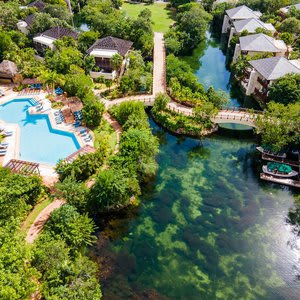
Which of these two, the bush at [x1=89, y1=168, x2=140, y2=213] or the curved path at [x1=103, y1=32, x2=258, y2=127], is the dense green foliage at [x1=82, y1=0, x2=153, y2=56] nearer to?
the curved path at [x1=103, y1=32, x2=258, y2=127]

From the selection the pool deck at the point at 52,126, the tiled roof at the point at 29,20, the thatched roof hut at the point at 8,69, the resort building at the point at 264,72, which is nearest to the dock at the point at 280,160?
the resort building at the point at 264,72

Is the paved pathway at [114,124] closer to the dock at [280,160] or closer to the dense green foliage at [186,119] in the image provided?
the dense green foliage at [186,119]

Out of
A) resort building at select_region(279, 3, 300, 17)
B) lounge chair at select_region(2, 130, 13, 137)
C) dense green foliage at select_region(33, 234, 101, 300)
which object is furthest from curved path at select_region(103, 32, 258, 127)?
resort building at select_region(279, 3, 300, 17)

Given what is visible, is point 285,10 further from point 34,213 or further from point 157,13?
point 34,213

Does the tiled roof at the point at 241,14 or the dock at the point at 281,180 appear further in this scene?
the tiled roof at the point at 241,14

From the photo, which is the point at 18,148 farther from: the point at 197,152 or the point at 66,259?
the point at 197,152

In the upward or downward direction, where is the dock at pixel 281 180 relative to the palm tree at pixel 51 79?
downward

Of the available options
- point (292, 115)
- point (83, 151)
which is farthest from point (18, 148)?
point (292, 115)
